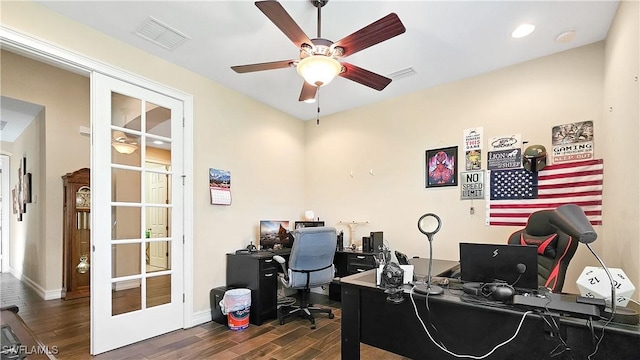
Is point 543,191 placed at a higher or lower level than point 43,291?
higher

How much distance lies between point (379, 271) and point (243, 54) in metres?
2.57

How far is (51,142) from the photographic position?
4.52 m

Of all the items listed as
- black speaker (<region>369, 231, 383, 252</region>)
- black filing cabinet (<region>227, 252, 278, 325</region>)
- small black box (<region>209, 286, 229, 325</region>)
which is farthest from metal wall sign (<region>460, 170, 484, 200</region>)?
small black box (<region>209, 286, 229, 325</region>)

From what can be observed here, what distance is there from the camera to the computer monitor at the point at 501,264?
58.7 inches

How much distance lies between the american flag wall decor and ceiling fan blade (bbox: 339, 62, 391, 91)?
5.99 feet

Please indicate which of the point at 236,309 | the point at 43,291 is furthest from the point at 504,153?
the point at 43,291

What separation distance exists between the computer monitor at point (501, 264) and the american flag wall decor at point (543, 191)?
6.74ft

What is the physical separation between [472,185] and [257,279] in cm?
282

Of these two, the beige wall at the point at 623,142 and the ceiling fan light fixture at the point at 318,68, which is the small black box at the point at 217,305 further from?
the beige wall at the point at 623,142

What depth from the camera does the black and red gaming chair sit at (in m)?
2.03

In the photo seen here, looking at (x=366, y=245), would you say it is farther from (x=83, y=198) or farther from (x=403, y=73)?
(x=83, y=198)

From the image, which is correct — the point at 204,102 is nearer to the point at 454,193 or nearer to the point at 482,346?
the point at 454,193

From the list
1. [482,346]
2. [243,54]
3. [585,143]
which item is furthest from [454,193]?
[243,54]

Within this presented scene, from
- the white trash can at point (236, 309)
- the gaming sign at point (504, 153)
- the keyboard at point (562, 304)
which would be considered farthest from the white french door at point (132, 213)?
the gaming sign at point (504, 153)
